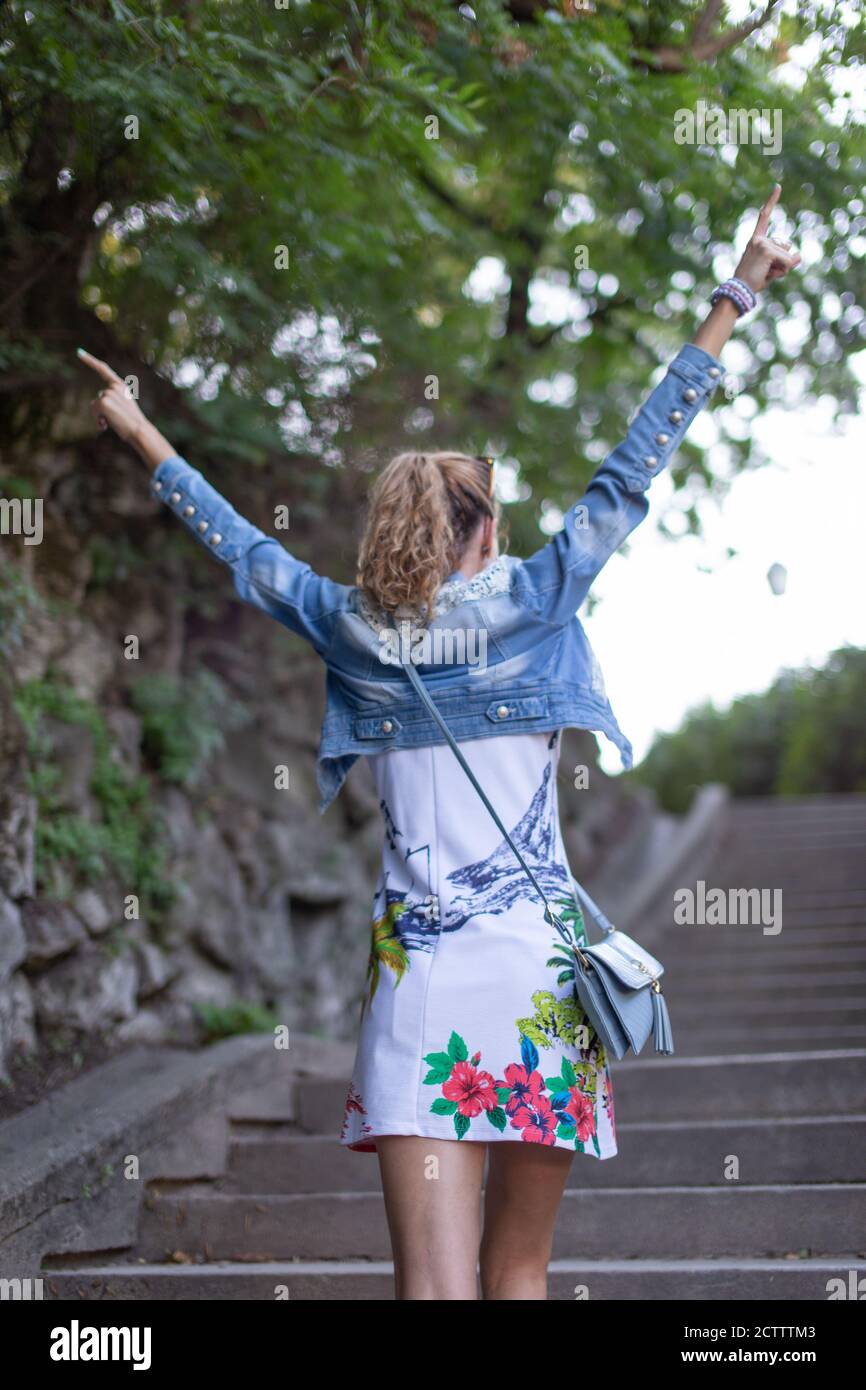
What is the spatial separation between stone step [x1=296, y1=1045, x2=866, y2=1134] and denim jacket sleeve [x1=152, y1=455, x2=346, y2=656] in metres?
2.40

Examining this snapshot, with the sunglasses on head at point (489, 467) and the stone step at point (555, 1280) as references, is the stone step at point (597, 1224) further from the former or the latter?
the sunglasses on head at point (489, 467)

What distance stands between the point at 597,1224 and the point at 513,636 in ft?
6.48

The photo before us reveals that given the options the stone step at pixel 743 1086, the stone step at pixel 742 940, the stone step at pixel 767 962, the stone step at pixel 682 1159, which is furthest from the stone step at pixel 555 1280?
the stone step at pixel 742 940

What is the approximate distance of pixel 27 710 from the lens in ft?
13.7

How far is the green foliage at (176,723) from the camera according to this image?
507 cm

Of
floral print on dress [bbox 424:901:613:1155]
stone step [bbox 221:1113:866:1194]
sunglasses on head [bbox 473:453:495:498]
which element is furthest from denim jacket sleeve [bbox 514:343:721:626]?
stone step [bbox 221:1113:866:1194]

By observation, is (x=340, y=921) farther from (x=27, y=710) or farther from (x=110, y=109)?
(x=110, y=109)

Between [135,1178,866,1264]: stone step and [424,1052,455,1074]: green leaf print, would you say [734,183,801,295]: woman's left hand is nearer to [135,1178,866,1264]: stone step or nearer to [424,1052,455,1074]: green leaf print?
[424,1052,455,1074]: green leaf print

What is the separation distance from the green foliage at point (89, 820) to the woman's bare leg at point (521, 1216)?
7.81 feet

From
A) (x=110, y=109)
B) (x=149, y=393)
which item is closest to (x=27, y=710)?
(x=149, y=393)

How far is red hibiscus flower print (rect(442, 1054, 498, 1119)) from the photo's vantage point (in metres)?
1.98

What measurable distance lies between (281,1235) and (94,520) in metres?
2.82
